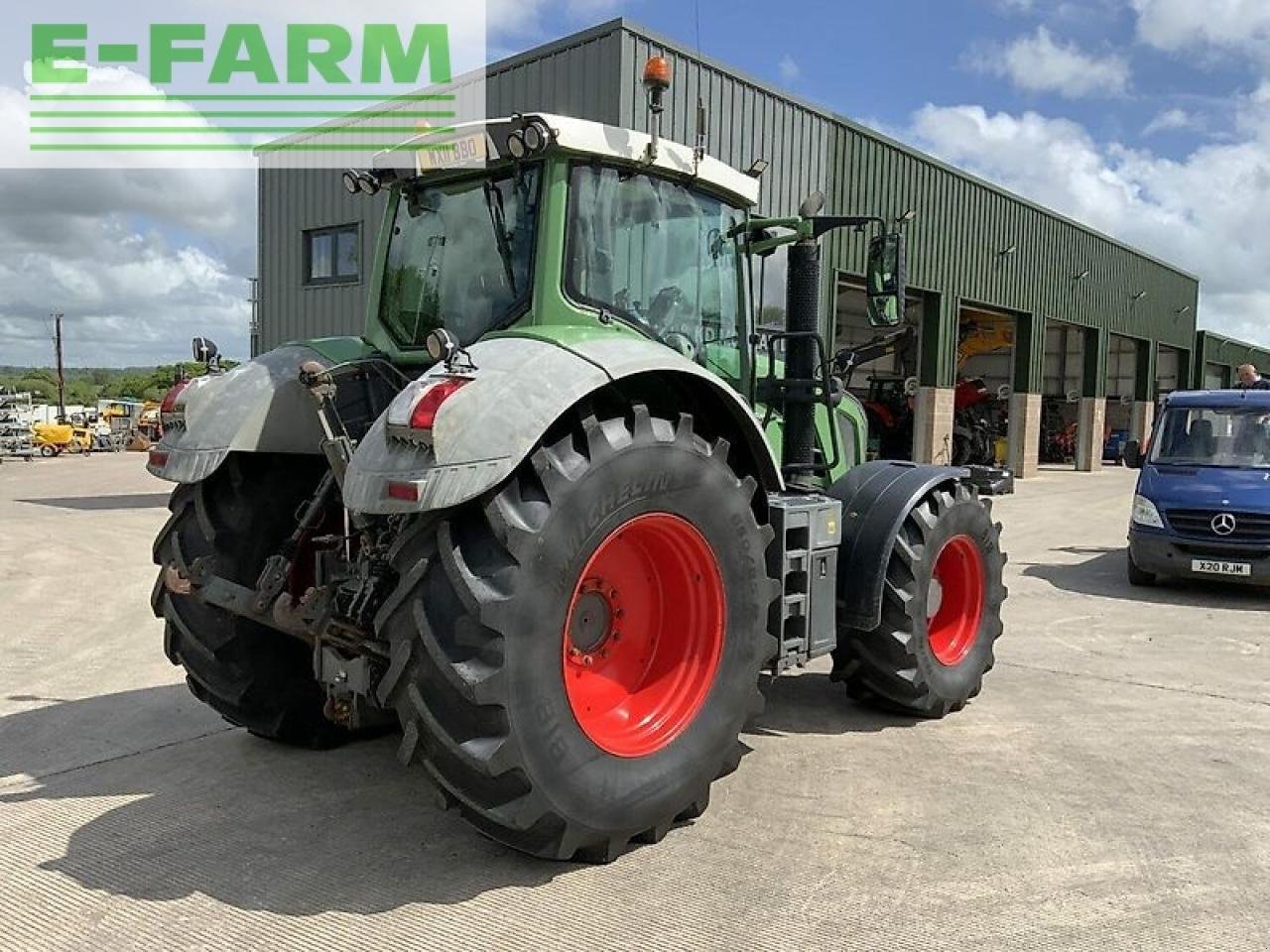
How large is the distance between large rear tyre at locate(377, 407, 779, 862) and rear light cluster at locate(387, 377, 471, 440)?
0.95ft

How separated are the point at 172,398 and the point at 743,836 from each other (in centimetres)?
285

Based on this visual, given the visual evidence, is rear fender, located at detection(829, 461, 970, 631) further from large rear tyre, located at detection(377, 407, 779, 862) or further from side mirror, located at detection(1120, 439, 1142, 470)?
side mirror, located at detection(1120, 439, 1142, 470)

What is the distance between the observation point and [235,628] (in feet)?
13.7

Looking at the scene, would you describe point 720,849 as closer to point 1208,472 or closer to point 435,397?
point 435,397

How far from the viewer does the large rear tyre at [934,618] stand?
474 cm

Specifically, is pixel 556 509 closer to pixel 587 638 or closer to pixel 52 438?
pixel 587 638

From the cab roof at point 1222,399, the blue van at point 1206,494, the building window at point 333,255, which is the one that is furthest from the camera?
the building window at point 333,255

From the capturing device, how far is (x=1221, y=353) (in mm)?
38719

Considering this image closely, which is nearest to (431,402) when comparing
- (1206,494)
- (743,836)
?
(743,836)

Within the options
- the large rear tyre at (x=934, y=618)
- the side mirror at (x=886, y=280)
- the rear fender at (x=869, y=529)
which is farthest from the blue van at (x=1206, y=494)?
the side mirror at (x=886, y=280)

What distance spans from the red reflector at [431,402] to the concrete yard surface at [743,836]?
1455 mm

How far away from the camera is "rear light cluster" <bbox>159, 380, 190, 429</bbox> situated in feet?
13.3

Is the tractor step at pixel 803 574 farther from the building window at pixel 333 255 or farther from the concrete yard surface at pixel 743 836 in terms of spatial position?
the building window at pixel 333 255

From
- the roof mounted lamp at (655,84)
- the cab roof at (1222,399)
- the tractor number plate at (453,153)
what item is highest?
the roof mounted lamp at (655,84)
